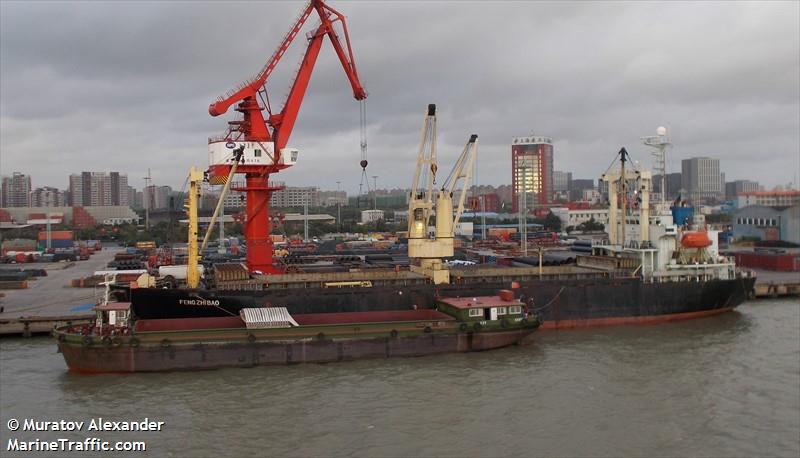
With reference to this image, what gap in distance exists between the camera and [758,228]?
6775 centimetres

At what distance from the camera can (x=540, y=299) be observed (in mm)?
28672

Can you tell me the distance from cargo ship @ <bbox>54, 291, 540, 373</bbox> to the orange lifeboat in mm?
11371

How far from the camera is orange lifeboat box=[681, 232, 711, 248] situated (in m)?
32.3

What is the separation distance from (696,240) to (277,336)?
21929 mm

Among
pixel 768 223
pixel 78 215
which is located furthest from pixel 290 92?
pixel 78 215

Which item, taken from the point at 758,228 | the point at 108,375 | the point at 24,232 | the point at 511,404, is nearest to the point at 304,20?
the point at 108,375

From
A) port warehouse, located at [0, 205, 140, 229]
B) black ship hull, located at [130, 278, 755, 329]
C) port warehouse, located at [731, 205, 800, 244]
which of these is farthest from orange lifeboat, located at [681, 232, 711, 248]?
port warehouse, located at [0, 205, 140, 229]

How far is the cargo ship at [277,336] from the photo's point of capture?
20.9m

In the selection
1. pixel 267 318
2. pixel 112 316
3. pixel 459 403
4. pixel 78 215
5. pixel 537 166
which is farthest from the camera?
pixel 537 166

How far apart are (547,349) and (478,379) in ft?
16.9

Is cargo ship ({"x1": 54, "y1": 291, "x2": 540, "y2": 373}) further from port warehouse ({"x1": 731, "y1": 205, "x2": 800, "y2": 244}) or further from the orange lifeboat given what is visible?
port warehouse ({"x1": 731, "y1": 205, "x2": 800, "y2": 244})

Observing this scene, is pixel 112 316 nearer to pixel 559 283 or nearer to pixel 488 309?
pixel 488 309

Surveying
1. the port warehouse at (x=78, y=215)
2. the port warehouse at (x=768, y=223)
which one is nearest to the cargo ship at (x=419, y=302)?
the port warehouse at (x=768, y=223)

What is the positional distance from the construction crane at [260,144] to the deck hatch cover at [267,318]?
15.6 feet
